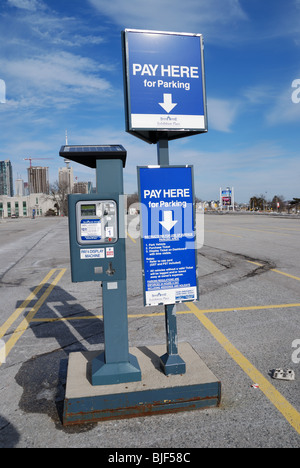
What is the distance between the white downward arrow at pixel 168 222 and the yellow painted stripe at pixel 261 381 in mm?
1816

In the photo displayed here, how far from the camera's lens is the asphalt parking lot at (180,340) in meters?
2.84

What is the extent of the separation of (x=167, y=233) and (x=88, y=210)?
74 cm

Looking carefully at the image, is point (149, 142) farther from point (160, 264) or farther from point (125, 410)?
point (125, 410)

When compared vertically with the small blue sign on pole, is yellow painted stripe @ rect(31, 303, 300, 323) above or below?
below

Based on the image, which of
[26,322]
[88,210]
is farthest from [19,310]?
[88,210]

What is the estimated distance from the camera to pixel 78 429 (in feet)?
9.65

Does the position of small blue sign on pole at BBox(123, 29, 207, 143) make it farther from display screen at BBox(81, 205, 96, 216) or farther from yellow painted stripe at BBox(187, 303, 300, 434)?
yellow painted stripe at BBox(187, 303, 300, 434)

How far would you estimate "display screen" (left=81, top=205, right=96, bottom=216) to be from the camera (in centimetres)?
316

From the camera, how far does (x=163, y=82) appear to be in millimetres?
3230

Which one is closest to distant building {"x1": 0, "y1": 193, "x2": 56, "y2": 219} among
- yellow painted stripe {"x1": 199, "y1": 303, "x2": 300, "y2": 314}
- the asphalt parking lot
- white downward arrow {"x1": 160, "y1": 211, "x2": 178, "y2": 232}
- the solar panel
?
the asphalt parking lot

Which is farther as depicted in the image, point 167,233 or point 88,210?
point 167,233

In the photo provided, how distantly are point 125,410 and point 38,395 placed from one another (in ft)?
3.15

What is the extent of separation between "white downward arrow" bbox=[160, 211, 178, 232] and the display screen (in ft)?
2.02

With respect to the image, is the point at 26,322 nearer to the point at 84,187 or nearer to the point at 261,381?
the point at 261,381
